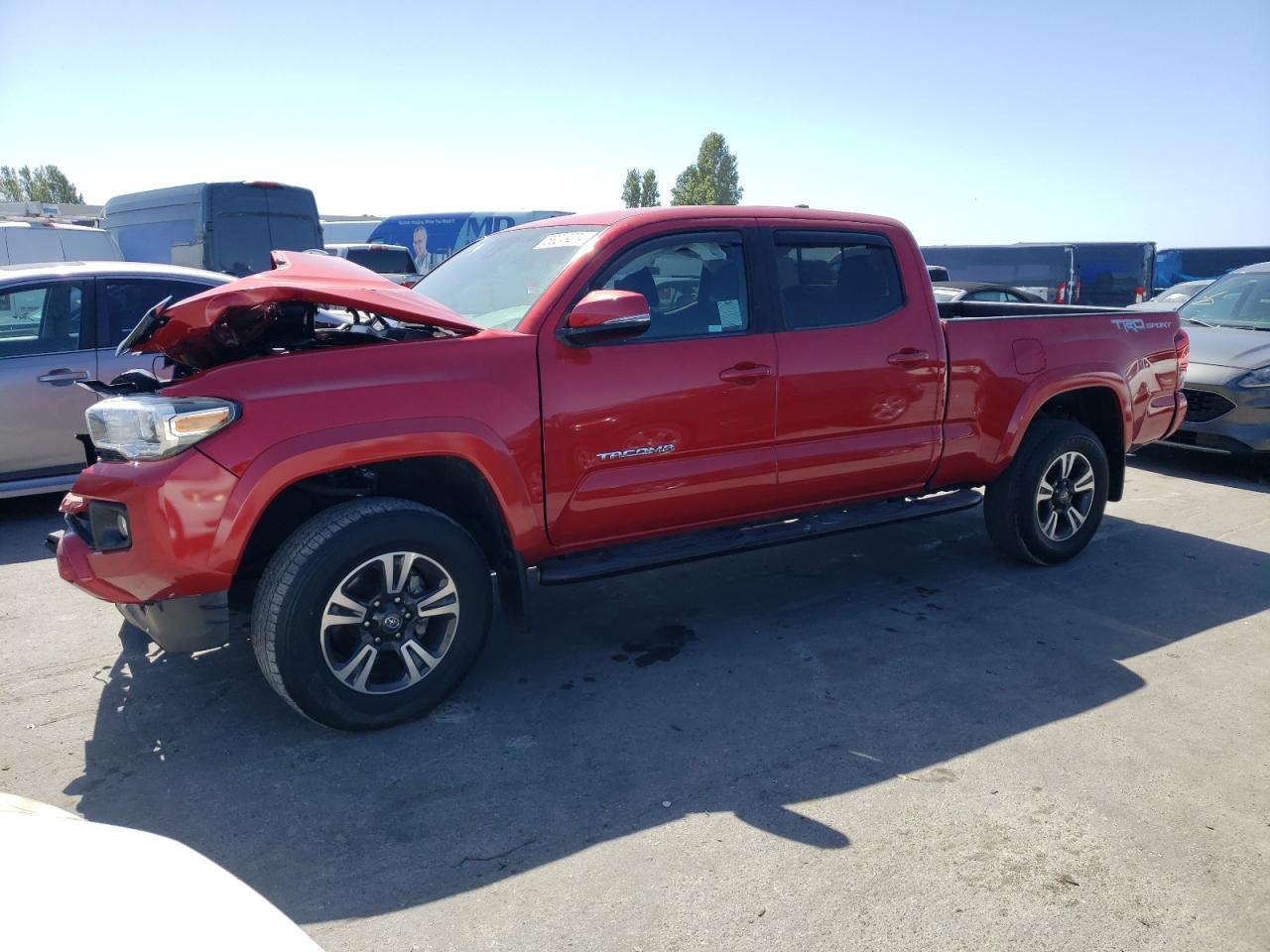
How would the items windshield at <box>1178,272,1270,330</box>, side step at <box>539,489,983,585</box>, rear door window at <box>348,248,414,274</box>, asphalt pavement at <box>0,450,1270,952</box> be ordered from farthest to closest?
rear door window at <box>348,248,414,274</box> → windshield at <box>1178,272,1270,330</box> → side step at <box>539,489,983,585</box> → asphalt pavement at <box>0,450,1270,952</box>

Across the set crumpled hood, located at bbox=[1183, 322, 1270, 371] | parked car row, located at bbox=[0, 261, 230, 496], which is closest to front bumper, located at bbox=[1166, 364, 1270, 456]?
crumpled hood, located at bbox=[1183, 322, 1270, 371]

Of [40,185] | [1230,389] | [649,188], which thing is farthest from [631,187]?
[1230,389]

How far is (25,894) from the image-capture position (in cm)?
149

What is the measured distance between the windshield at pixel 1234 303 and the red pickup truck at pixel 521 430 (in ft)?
15.1

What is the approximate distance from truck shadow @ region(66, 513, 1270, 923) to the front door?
691mm

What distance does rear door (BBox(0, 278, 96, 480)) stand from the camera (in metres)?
6.24

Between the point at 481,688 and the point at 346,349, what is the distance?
1.52m

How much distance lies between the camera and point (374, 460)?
137 inches

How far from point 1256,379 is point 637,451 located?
626cm

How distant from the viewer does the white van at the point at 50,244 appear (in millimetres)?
11180

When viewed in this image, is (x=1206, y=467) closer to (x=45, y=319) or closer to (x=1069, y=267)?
(x=45, y=319)

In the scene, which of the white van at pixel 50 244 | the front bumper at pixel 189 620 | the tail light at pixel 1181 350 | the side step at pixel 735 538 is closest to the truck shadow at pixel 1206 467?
the tail light at pixel 1181 350

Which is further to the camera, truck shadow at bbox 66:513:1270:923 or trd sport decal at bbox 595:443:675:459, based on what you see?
trd sport decal at bbox 595:443:675:459

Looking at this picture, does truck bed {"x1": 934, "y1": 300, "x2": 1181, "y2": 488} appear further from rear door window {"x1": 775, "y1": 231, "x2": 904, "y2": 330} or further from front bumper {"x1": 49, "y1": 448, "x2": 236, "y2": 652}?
front bumper {"x1": 49, "y1": 448, "x2": 236, "y2": 652}
